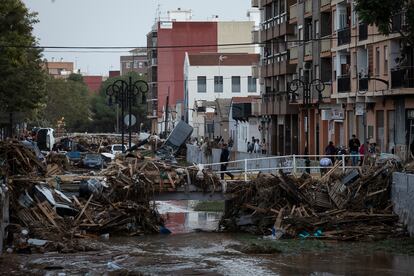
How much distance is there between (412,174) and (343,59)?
2955 cm

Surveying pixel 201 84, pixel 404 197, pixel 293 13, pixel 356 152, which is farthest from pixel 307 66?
pixel 201 84

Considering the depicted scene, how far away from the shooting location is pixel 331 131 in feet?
213

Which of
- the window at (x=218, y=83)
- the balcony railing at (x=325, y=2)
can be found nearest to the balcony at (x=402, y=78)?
the balcony railing at (x=325, y=2)

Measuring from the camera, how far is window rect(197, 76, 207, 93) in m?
132

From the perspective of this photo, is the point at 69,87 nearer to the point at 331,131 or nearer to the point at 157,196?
the point at 331,131

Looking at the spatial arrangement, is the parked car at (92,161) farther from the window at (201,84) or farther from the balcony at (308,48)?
the window at (201,84)

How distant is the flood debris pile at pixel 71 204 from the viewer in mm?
31188

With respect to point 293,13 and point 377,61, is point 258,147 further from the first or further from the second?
point 377,61

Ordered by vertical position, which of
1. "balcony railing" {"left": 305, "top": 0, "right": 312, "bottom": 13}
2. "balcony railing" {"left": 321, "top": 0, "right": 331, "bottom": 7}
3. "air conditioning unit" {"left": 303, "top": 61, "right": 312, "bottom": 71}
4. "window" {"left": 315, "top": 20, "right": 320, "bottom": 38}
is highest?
"balcony railing" {"left": 305, "top": 0, "right": 312, "bottom": 13}

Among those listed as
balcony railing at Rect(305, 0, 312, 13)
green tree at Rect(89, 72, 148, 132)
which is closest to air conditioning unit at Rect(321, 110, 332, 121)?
balcony railing at Rect(305, 0, 312, 13)

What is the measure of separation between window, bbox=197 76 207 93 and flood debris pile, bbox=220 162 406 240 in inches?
3768

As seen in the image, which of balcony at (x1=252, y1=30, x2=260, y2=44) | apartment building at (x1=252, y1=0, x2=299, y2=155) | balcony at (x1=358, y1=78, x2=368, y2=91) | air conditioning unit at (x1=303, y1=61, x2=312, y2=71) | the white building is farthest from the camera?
the white building

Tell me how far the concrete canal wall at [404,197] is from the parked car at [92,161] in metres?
31.9

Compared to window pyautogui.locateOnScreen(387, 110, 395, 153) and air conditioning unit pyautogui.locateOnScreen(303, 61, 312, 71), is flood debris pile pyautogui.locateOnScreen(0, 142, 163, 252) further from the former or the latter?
air conditioning unit pyautogui.locateOnScreen(303, 61, 312, 71)
